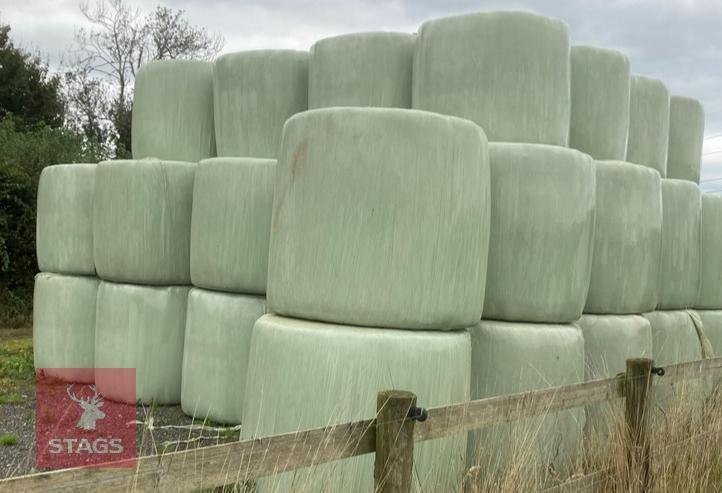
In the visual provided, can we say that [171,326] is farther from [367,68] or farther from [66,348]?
[367,68]

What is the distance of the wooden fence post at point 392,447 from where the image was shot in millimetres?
2336

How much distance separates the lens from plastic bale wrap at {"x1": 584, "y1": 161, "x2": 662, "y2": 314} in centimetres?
479

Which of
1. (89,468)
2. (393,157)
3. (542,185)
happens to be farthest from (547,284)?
(89,468)

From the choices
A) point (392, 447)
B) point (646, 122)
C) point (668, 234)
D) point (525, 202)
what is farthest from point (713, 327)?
point (392, 447)

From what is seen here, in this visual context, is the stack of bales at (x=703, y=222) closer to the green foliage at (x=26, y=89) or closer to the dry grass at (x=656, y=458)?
the dry grass at (x=656, y=458)

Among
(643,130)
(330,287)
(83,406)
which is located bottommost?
(83,406)

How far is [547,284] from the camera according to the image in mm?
4125

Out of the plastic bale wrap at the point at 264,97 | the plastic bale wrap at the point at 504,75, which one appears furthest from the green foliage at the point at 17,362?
the plastic bale wrap at the point at 504,75

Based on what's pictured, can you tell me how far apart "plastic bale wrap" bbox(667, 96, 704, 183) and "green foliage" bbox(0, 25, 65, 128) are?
1468 centimetres

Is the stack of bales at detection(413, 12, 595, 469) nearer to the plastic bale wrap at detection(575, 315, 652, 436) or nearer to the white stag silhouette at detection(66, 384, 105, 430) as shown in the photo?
the plastic bale wrap at detection(575, 315, 652, 436)

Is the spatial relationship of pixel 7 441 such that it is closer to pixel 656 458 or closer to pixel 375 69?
pixel 375 69

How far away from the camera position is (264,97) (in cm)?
554

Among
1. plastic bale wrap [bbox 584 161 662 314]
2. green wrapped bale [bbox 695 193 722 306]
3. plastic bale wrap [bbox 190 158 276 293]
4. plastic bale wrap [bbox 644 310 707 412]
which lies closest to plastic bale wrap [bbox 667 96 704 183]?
green wrapped bale [bbox 695 193 722 306]

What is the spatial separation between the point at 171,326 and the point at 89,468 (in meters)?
4.21
